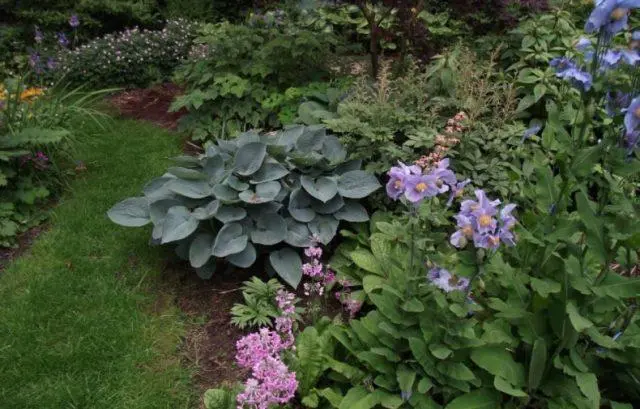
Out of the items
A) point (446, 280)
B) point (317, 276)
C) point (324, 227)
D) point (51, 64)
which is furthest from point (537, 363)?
point (51, 64)

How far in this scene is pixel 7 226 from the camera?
3.45 meters

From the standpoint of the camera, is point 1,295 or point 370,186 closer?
point 1,295

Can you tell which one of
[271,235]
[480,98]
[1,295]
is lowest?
[1,295]

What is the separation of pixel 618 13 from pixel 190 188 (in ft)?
7.12

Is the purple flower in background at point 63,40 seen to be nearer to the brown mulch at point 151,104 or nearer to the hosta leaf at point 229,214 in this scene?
the brown mulch at point 151,104

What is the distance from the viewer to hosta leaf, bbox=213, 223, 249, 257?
2844 mm

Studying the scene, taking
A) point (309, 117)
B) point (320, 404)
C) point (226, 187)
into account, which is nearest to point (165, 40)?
point (309, 117)

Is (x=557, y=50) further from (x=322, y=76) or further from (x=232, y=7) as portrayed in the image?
(x=232, y=7)

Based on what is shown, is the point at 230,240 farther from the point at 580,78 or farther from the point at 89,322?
the point at 580,78

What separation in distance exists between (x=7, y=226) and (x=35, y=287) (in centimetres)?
68

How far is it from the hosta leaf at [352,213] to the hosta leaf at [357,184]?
0.07m

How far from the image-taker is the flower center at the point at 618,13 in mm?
1605

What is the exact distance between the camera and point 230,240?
9.58 ft

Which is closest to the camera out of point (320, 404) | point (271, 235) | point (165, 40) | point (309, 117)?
point (320, 404)
